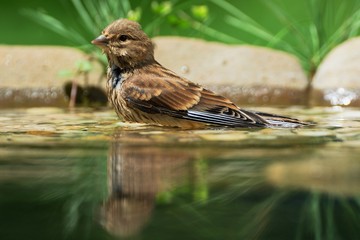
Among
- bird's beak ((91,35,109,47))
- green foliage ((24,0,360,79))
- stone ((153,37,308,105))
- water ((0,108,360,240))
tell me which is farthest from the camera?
green foliage ((24,0,360,79))

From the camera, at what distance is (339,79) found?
589 centimetres

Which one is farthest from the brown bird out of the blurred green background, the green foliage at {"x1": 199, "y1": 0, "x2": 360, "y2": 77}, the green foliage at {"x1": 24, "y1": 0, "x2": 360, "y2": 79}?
the green foliage at {"x1": 199, "y1": 0, "x2": 360, "y2": 77}

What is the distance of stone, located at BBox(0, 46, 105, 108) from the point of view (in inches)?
238

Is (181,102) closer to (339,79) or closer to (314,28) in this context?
(339,79)

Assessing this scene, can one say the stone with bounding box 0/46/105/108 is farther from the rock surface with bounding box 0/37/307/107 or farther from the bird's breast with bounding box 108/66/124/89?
the bird's breast with bounding box 108/66/124/89

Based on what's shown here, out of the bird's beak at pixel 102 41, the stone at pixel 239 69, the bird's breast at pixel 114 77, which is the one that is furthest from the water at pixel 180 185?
the stone at pixel 239 69

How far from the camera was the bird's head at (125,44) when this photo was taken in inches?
185

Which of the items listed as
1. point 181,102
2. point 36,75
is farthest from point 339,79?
point 36,75

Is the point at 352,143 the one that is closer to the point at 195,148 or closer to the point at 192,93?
the point at 195,148

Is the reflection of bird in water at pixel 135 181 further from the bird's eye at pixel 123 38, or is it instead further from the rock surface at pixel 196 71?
the rock surface at pixel 196 71

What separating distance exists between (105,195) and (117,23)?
246 centimetres

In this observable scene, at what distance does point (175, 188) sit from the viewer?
8.14 feet

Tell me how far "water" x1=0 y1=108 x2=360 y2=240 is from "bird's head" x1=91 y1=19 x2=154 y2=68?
0.79m

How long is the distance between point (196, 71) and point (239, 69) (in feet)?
1.12
